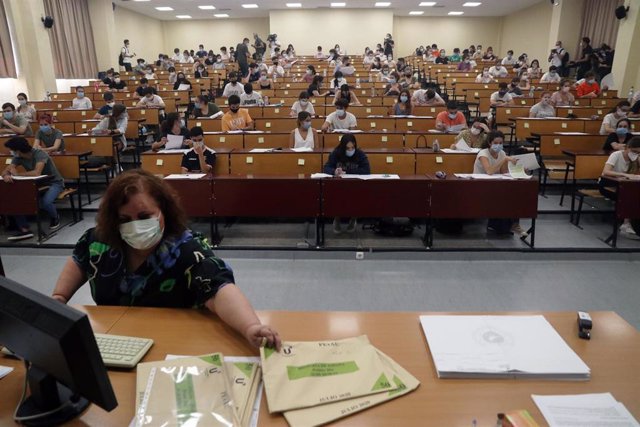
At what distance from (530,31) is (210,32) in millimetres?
14792

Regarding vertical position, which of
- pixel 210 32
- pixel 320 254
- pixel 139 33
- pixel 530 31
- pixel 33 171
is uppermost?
pixel 210 32

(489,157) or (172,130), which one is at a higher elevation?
(172,130)

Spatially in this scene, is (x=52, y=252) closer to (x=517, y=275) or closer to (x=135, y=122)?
(x=135, y=122)

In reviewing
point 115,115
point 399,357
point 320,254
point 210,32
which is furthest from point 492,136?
point 210,32

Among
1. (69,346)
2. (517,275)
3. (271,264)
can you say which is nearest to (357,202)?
(271,264)

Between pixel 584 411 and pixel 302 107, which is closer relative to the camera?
pixel 584 411

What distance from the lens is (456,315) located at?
163 centimetres

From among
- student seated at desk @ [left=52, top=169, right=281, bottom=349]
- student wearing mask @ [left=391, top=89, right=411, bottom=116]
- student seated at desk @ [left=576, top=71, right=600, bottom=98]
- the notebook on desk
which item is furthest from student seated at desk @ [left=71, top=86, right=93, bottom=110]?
student seated at desk @ [left=576, top=71, right=600, bottom=98]

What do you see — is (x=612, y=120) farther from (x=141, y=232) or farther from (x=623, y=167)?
(x=141, y=232)

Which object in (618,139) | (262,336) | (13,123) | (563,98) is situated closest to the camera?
(262,336)

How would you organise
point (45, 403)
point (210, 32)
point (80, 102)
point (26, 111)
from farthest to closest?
point (210, 32)
point (80, 102)
point (26, 111)
point (45, 403)

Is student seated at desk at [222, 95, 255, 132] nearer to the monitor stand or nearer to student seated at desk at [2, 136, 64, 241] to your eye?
student seated at desk at [2, 136, 64, 241]

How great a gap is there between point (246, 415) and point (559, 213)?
532 cm

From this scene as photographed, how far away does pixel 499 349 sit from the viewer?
1406 millimetres
